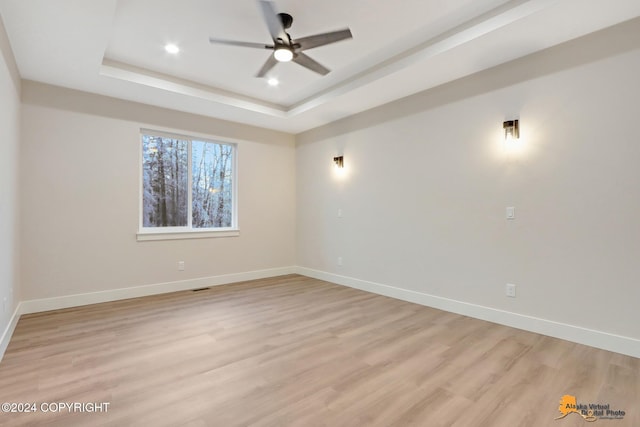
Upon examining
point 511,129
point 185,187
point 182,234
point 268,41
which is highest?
point 268,41

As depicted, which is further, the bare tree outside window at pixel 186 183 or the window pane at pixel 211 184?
the window pane at pixel 211 184

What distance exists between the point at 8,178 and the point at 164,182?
6.37 ft

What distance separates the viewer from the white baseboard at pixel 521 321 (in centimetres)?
255

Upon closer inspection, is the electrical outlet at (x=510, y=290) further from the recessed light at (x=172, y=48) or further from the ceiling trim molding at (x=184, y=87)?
the recessed light at (x=172, y=48)

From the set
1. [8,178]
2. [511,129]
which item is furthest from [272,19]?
[8,178]

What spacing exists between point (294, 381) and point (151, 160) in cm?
387

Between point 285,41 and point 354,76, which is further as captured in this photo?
point 354,76

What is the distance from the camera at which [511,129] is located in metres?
3.14

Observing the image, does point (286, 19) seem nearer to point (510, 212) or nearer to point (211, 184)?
point (510, 212)


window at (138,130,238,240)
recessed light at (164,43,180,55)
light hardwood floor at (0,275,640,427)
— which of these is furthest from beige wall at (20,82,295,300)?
recessed light at (164,43,180,55)

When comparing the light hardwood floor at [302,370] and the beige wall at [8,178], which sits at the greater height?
the beige wall at [8,178]

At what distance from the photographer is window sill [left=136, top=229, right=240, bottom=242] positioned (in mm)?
4371

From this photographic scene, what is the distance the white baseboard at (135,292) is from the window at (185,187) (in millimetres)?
707

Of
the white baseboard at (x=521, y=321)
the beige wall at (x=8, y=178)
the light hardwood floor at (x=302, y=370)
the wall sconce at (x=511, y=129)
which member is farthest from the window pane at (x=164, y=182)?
the wall sconce at (x=511, y=129)
